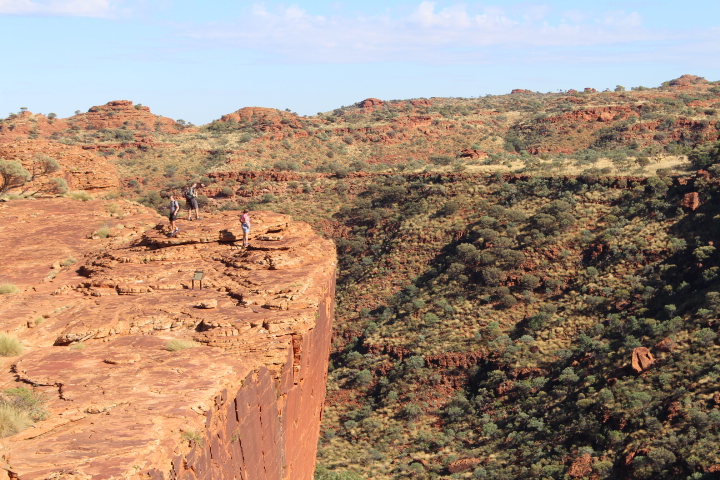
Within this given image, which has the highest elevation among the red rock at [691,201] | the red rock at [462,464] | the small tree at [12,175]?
the small tree at [12,175]

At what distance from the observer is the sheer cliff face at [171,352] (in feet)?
22.6

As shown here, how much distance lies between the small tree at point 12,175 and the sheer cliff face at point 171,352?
7.59 metres

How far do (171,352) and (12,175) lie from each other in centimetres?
1843

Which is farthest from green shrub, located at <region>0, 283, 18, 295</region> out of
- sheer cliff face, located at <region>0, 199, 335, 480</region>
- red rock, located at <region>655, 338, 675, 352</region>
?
red rock, located at <region>655, 338, 675, 352</region>

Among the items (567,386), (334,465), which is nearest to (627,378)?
(567,386)

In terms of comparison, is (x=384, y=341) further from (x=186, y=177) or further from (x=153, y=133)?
(x=153, y=133)

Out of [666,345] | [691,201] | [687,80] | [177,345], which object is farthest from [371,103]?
[177,345]

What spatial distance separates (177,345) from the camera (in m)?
9.70

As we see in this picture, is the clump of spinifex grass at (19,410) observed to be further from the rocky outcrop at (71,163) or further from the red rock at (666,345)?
the red rock at (666,345)

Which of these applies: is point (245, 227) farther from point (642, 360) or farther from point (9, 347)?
point (642, 360)

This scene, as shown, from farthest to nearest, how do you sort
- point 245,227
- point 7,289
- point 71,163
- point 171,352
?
point 71,163 < point 245,227 < point 7,289 < point 171,352

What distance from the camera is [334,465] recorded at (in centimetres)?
2930

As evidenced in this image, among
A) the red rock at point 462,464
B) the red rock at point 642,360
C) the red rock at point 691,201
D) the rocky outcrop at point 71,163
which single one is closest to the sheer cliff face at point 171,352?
the rocky outcrop at point 71,163

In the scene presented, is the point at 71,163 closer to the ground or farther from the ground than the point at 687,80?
closer to the ground
